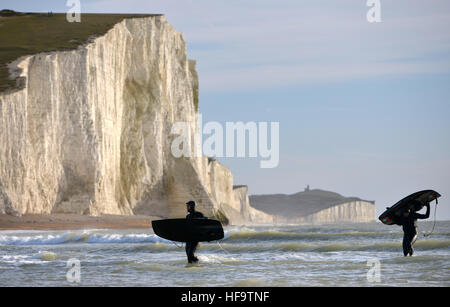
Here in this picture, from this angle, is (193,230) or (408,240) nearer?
(193,230)

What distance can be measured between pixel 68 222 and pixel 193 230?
2719 cm

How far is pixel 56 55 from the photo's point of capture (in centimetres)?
4666

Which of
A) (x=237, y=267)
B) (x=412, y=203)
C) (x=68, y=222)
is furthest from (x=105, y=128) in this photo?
(x=412, y=203)

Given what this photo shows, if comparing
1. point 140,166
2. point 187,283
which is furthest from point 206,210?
point 187,283

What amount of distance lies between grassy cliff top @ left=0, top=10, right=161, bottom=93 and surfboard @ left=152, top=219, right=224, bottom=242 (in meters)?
27.3

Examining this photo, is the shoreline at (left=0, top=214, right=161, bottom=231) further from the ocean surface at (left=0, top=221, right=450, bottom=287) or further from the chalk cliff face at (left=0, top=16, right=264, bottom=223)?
the ocean surface at (left=0, top=221, right=450, bottom=287)

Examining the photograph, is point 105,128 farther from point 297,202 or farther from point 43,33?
point 297,202

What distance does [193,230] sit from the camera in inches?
638

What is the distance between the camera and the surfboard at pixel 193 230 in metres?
16.2

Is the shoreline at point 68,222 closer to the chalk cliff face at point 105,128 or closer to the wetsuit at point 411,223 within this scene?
the chalk cliff face at point 105,128

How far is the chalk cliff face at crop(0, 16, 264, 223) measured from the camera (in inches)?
1658

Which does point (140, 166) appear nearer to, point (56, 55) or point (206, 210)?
point (206, 210)

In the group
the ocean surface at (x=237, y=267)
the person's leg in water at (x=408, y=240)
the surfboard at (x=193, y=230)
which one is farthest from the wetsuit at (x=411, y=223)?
the surfboard at (x=193, y=230)

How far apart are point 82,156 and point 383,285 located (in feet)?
123
